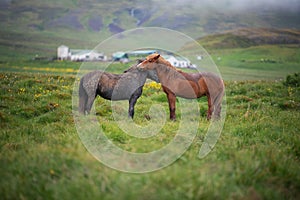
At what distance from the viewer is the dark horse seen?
10.1 meters

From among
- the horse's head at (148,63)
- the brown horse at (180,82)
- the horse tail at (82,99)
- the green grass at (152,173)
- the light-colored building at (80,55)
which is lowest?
the green grass at (152,173)

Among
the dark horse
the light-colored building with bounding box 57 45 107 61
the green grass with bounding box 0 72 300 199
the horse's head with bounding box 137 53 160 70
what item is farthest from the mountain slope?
the green grass with bounding box 0 72 300 199

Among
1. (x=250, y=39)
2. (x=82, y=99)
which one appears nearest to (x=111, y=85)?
(x=82, y=99)

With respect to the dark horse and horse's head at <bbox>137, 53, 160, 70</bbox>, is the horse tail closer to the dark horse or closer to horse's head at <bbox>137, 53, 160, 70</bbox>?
the dark horse

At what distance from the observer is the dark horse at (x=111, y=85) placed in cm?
1009

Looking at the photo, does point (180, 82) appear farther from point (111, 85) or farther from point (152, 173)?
point (152, 173)

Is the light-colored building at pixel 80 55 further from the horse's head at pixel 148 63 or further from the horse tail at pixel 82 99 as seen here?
the horse's head at pixel 148 63

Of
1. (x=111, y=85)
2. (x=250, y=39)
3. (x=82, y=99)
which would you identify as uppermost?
(x=250, y=39)

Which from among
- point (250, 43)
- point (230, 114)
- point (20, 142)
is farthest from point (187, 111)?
point (250, 43)

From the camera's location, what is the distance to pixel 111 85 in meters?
10.2

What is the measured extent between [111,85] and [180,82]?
249 centimetres

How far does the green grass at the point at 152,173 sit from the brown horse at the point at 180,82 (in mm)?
1124

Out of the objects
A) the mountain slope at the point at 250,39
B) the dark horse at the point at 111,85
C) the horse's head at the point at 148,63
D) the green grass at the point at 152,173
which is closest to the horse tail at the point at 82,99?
the dark horse at the point at 111,85

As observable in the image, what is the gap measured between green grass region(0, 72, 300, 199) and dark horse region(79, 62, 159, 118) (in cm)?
81
